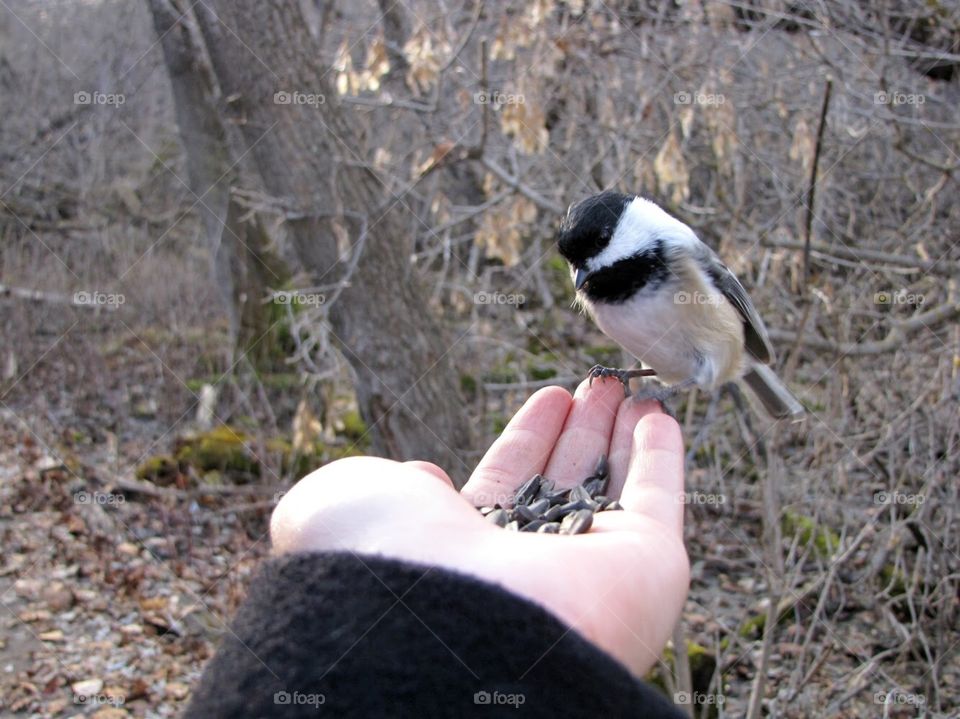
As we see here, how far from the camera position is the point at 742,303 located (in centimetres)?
320

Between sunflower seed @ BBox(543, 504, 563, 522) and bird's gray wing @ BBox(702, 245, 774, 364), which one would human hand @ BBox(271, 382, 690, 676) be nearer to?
sunflower seed @ BBox(543, 504, 563, 522)

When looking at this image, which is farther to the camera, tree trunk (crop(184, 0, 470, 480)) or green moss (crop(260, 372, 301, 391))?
green moss (crop(260, 372, 301, 391))

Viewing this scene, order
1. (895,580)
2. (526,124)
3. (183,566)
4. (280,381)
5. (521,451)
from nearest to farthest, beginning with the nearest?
(521,451), (526,124), (895,580), (183,566), (280,381)

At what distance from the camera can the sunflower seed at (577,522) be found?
176 cm

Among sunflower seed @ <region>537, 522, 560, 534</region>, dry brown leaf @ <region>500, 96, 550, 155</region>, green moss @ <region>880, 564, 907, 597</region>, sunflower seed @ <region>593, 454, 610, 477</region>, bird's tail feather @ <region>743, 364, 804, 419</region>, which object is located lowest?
green moss @ <region>880, 564, 907, 597</region>

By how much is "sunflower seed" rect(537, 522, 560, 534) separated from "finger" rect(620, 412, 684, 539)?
16cm

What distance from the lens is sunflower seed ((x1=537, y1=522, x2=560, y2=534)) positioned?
71.8 inches

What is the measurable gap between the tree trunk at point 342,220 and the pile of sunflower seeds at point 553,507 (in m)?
2.00

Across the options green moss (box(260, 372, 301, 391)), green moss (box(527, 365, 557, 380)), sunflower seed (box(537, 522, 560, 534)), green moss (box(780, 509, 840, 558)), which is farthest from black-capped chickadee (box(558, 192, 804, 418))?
green moss (box(260, 372, 301, 391))

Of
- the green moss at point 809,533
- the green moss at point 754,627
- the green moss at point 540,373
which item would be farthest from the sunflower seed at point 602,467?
the green moss at point 540,373

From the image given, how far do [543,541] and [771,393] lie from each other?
199 cm

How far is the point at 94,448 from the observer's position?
598 centimetres

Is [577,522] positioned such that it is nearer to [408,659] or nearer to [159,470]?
[408,659]

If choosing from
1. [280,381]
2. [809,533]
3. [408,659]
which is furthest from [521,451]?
[280,381]
